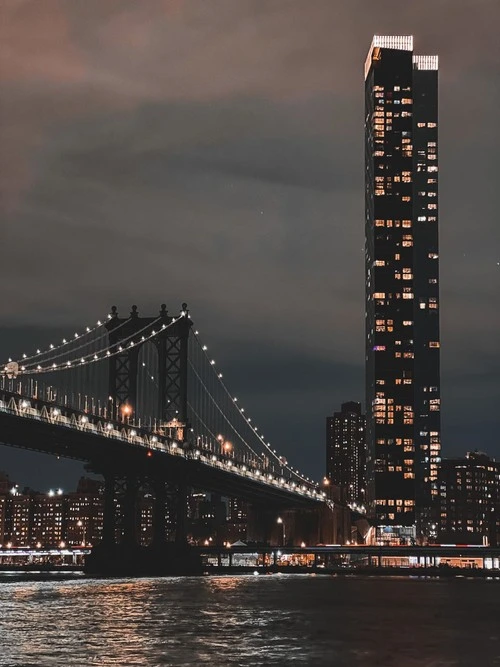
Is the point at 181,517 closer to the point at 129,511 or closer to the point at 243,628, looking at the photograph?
the point at 129,511

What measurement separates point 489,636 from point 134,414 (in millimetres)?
69845

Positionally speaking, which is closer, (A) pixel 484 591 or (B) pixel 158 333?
(A) pixel 484 591

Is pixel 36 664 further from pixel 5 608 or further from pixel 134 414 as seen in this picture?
pixel 134 414

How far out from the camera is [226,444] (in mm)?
130125

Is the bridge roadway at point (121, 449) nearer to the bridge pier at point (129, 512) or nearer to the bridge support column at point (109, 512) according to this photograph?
the bridge pier at point (129, 512)

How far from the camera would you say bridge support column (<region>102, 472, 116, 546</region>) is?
10756 cm

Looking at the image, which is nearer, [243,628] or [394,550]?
[243,628]

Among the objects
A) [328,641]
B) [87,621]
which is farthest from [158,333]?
[328,641]

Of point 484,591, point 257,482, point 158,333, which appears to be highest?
point 158,333

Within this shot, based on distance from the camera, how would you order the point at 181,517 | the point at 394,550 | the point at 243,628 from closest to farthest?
the point at 243,628 < the point at 181,517 < the point at 394,550

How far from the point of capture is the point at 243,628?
167 feet

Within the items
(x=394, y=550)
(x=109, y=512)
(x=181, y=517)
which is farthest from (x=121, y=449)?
(x=394, y=550)

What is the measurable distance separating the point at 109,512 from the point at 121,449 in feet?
39.7

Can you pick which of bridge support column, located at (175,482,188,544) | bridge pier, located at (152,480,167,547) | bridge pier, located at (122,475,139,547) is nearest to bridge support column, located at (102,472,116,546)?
A: bridge pier, located at (122,475,139,547)
